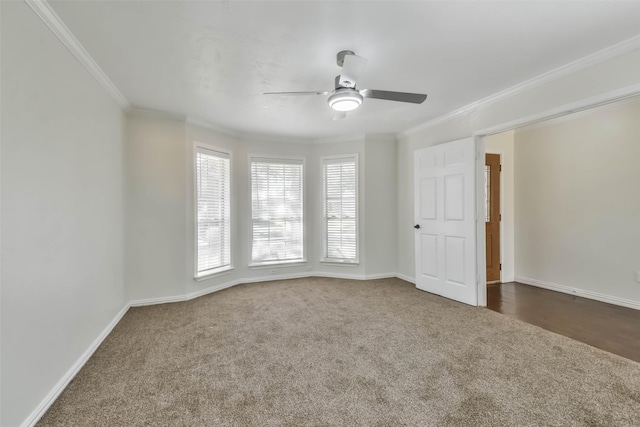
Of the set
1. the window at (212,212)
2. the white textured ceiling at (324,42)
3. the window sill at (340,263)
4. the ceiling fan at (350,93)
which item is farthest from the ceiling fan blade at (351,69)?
the window sill at (340,263)

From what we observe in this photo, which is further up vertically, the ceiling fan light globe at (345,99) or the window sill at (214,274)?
the ceiling fan light globe at (345,99)

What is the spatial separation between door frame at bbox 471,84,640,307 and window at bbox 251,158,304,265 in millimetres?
2882

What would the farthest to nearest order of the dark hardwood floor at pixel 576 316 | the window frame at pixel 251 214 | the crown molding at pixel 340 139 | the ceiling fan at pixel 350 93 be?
the crown molding at pixel 340 139, the window frame at pixel 251 214, the dark hardwood floor at pixel 576 316, the ceiling fan at pixel 350 93

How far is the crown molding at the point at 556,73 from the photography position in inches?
91.9

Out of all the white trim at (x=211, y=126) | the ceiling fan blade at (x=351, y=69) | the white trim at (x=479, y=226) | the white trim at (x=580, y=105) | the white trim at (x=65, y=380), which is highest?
the white trim at (x=211, y=126)

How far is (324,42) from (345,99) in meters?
0.46

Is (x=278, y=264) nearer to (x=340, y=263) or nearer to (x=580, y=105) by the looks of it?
(x=340, y=263)

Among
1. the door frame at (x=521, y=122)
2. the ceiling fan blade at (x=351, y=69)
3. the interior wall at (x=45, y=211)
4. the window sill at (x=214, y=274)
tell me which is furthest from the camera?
the window sill at (x=214, y=274)

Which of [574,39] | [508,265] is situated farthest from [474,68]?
[508,265]

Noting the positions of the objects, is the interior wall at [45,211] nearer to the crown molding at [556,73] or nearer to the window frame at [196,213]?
the window frame at [196,213]

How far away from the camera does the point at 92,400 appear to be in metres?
1.93

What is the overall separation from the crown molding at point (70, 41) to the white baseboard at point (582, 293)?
253 inches

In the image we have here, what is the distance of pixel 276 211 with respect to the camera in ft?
16.8

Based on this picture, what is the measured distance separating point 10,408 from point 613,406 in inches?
139
